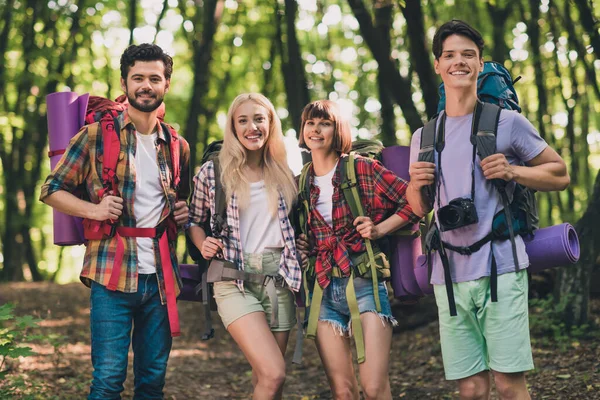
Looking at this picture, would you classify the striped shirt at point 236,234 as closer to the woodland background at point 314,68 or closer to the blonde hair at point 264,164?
the blonde hair at point 264,164

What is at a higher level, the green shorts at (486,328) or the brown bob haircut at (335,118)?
the brown bob haircut at (335,118)

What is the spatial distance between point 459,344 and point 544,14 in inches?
361

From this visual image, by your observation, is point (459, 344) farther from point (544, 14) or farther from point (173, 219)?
point (544, 14)

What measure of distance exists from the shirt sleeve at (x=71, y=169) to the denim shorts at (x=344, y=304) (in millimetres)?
1714

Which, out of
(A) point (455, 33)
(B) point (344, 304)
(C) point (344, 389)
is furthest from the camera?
(B) point (344, 304)

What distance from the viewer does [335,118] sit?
15.9 ft

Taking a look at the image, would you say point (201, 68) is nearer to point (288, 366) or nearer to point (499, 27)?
point (499, 27)

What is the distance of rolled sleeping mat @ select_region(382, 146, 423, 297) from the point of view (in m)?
4.73

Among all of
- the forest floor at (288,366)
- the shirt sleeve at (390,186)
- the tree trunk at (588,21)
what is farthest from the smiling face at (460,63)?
the tree trunk at (588,21)

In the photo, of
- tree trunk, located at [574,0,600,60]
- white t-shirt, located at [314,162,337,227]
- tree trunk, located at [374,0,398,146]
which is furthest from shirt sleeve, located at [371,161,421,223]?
tree trunk, located at [374,0,398,146]

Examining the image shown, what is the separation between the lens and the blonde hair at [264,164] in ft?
15.5

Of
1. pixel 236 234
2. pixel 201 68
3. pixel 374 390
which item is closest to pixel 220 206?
pixel 236 234

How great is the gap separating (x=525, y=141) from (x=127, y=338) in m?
2.63

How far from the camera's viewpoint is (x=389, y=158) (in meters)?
5.02
